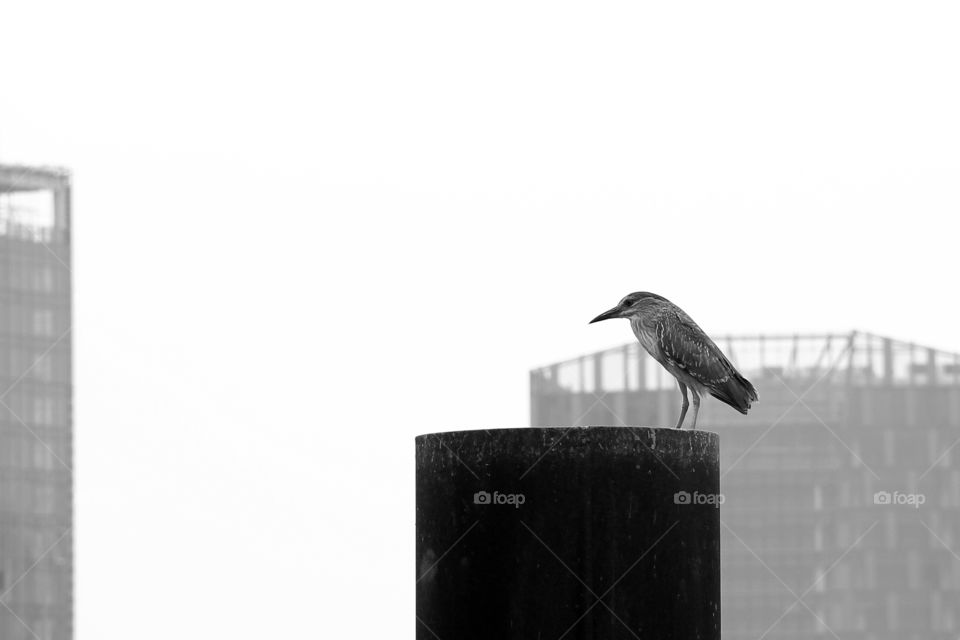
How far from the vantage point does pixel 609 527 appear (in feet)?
32.0

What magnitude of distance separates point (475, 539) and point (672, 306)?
6230mm

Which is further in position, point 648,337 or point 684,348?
point 648,337

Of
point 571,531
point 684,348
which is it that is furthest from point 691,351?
point 571,531

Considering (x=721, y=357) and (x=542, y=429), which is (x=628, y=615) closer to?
(x=542, y=429)

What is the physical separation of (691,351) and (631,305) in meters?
0.70

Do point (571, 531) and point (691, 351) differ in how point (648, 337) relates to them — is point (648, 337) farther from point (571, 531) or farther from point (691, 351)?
point (571, 531)

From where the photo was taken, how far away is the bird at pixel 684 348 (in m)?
15.5

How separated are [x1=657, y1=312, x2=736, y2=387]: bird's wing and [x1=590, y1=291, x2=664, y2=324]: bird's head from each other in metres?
0.27

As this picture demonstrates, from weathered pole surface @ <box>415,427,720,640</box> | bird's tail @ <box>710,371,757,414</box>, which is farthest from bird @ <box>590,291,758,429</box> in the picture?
weathered pole surface @ <box>415,427,720,640</box>

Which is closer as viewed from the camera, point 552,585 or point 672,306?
point 552,585

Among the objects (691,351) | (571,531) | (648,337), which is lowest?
(571,531)

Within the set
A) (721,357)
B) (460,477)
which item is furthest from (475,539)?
(721,357)

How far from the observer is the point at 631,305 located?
1586cm

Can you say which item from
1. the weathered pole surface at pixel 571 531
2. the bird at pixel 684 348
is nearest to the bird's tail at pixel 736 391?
the bird at pixel 684 348
